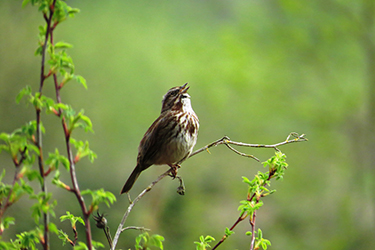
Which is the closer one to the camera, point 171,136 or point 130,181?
point 130,181

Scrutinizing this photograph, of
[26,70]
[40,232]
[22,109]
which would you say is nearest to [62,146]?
[22,109]

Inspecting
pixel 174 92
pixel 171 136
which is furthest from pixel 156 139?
pixel 174 92

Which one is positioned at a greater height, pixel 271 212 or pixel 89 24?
pixel 89 24

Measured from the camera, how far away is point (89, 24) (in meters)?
20.0

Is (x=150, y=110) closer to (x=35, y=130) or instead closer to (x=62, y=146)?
(x=62, y=146)

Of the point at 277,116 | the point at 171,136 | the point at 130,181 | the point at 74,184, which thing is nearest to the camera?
the point at 74,184

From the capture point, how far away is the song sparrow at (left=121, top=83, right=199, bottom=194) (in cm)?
341

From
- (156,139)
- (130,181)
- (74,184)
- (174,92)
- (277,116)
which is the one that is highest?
(277,116)

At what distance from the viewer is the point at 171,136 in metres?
3.47

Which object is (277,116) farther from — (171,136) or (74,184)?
(74,184)

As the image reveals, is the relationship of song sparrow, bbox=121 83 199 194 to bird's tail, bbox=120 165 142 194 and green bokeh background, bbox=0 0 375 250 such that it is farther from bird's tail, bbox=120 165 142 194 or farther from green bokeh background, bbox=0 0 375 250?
green bokeh background, bbox=0 0 375 250

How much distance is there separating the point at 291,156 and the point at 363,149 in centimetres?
232

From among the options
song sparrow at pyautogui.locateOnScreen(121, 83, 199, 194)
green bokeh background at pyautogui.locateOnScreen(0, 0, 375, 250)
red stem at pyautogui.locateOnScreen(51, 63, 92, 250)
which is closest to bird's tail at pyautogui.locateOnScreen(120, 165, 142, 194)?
song sparrow at pyautogui.locateOnScreen(121, 83, 199, 194)

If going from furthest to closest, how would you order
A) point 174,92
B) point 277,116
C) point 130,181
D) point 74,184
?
point 277,116 < point 174,92 < point 130,181 < point 74,184
